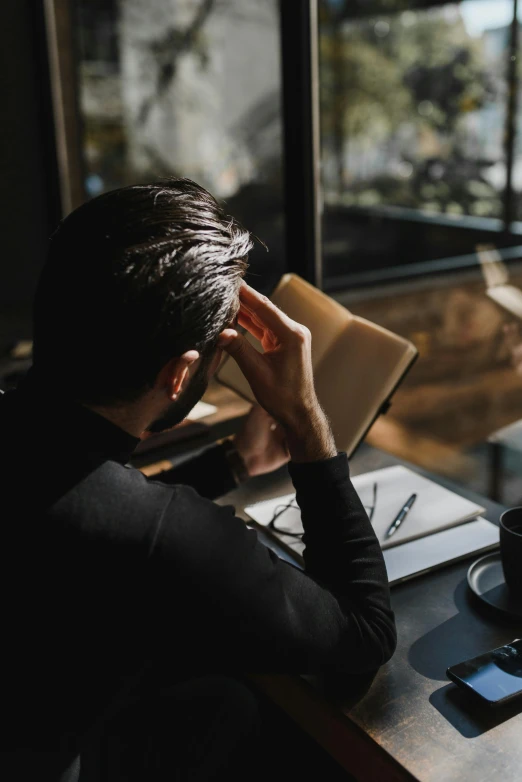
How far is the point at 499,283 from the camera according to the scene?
1.76 m

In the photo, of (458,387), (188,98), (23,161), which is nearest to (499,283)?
(458,387)

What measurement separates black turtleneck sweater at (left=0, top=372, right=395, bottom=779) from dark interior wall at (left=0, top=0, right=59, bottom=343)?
208 cm

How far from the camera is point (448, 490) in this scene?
3.81 ft

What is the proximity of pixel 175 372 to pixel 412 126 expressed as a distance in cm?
299

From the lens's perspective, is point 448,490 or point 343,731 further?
point 448,490

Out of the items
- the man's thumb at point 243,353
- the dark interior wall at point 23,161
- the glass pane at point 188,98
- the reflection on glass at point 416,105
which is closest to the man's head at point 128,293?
the man's thumb at point 243,353

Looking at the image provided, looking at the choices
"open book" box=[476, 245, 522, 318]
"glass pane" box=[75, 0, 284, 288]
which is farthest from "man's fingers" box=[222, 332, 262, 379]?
"glass pane" box=[75, 0, 284, 288]

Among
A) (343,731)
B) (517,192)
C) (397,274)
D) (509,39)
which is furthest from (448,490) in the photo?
(397,274)

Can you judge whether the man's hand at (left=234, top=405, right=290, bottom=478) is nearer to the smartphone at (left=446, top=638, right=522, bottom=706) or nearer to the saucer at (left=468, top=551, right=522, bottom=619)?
the saucer at (left=468, top=551, right=522, bottom=619)

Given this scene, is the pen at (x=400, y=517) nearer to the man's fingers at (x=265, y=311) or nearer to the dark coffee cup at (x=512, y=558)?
the dark coffee cup at (x=512, y=558)

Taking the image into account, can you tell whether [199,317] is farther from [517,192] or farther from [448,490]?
[517,192]

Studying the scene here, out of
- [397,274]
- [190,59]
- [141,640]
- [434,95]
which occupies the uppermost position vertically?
[190,59]

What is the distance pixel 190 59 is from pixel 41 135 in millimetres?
1297

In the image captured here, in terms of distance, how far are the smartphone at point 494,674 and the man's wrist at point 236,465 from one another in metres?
0.52
